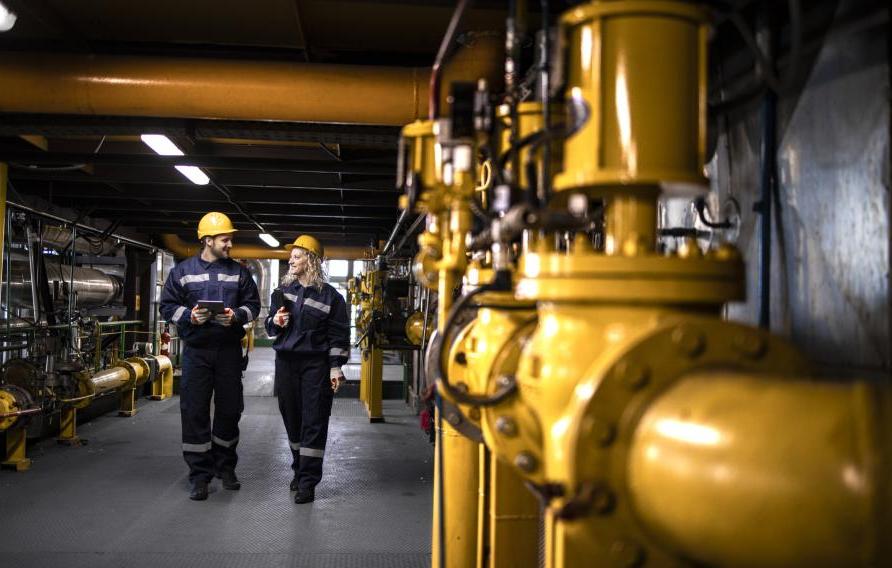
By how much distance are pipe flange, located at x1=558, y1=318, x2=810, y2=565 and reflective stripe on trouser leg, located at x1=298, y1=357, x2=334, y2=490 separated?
3.49m

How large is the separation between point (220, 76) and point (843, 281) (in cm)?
251

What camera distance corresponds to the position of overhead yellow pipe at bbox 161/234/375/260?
10.8m

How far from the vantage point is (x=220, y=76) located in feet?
9.82

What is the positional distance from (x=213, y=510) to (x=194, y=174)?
2971 millimetres

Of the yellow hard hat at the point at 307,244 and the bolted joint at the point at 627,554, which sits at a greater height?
the yellow hard hat at the point at 307,244

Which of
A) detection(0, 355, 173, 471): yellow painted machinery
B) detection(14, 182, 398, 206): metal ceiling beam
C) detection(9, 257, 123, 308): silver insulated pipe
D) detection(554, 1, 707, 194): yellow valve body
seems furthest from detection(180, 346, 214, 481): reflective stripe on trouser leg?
detection(554, 1, 707, 194): yellow valve body

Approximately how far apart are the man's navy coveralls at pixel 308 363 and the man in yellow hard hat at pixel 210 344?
0.26 metres

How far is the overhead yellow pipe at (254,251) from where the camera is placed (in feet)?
35.3

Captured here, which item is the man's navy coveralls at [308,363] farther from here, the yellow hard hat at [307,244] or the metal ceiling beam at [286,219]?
the metal ceiling beam at [286,219]

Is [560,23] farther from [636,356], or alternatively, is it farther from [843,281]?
[843,281]

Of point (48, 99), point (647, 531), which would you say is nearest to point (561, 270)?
point (647, 531)

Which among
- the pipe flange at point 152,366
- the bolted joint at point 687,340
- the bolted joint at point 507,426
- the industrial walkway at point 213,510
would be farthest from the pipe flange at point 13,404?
the bolted joint at point 687,340

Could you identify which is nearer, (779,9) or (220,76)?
(779,9)

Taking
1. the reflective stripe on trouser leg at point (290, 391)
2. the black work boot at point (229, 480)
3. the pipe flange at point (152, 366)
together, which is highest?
the reflective stripe on trouser leg at point (290, 391)
